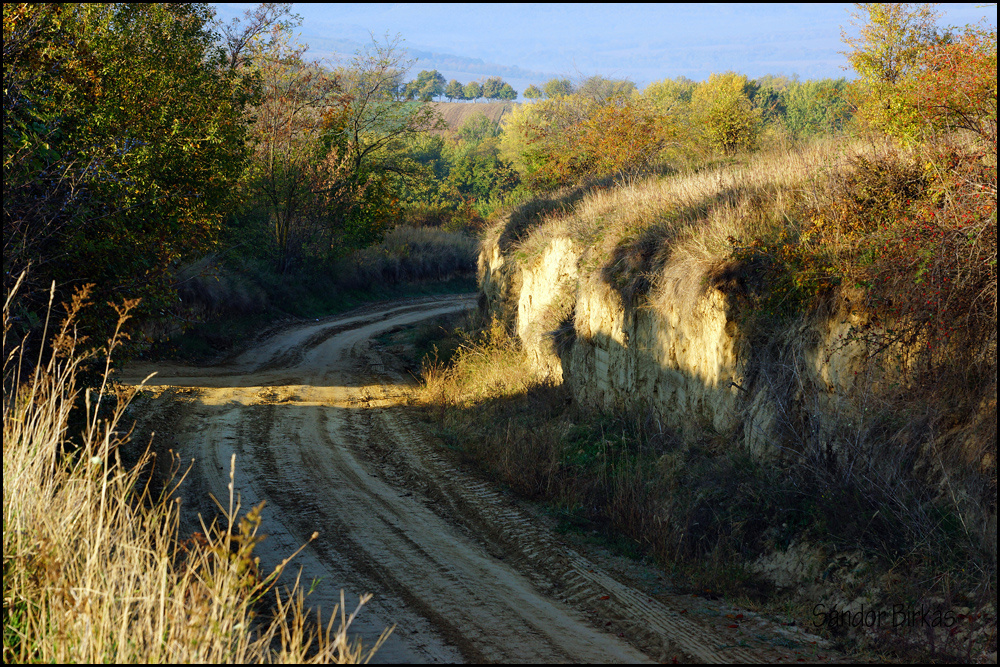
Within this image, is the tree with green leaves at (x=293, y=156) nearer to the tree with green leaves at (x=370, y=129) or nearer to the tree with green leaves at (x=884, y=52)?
the tree with green leaves at (x=370, y=129)

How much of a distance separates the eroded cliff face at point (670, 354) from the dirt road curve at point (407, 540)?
294 centimetres

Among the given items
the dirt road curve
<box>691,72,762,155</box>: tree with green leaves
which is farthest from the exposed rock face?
<box>691,72,762,155</box>: tree with green leaves

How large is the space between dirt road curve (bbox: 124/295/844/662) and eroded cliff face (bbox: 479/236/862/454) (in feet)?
9.63

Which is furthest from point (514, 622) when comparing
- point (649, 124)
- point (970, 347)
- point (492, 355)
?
point (649, 124)

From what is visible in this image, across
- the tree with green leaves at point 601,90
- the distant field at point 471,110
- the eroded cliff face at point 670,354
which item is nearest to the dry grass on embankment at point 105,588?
the eroded cliff face at point 670,354

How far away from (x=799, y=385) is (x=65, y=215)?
8.77 m

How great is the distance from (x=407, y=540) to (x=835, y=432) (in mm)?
5115


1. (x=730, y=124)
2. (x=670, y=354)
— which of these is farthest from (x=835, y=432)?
(x=730, y=124)

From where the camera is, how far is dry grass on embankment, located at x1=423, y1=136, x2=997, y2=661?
603 cm

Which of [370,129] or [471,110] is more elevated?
[471,110]

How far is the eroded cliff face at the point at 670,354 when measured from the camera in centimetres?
820

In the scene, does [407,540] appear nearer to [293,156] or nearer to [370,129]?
[293,156]

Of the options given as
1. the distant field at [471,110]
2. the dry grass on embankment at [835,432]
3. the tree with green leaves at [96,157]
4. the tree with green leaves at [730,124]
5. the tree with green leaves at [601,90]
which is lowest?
the dry grass on embankment at [835,432]

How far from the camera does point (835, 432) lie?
7.57m
